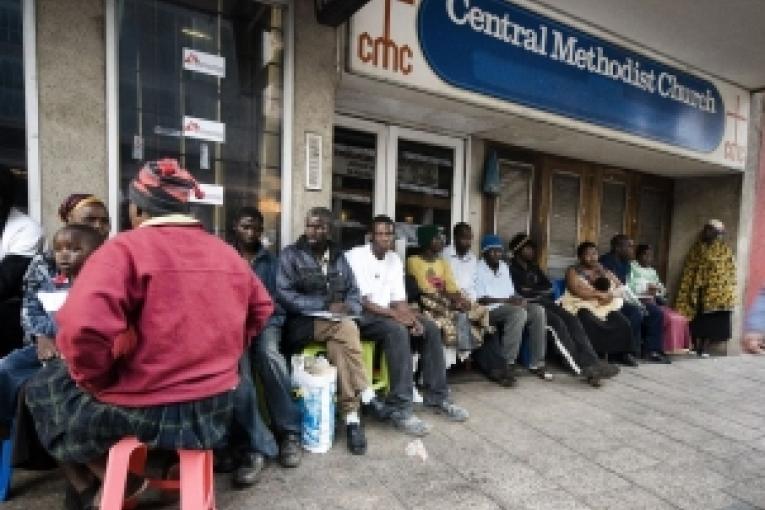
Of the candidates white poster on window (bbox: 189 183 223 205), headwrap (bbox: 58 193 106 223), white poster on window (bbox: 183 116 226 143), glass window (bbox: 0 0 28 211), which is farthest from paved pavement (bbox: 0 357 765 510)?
white poster on window (bbox: 183 116 226 143)

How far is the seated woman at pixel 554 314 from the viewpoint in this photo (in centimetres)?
442

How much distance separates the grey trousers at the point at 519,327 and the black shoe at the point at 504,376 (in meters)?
0.14

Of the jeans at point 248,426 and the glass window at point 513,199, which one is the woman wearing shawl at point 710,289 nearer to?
the glass window at point 513,199

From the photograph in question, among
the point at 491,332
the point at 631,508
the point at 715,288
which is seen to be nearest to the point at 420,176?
the point at 491,332

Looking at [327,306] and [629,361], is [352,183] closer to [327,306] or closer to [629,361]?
[327,306]

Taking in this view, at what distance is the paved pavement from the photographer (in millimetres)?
2312

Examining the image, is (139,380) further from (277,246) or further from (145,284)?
(277,246)

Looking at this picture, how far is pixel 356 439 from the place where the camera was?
2.79 metres

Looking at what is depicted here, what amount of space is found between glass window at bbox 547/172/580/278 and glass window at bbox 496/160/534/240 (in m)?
0.50

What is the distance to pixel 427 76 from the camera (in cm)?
384

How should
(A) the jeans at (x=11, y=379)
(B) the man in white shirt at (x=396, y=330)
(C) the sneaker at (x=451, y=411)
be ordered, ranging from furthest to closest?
1. (C) the sneaker at (x=451, y=411)
2. (B) the man in white shirt at (x=396, y=330)
3. (A) the jeans at (x=11, y=379)

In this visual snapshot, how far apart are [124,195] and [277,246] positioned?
115 cm

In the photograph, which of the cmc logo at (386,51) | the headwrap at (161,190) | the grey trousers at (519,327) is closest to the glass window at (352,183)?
the cmc logo at (386,51)

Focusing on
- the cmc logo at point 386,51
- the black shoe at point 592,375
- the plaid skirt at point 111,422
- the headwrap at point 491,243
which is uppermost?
the cmc logo at point 386,51
